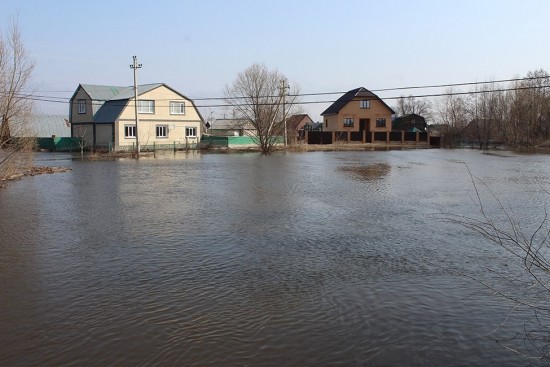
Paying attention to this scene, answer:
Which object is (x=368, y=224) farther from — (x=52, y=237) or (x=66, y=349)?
(x=66, y=349)

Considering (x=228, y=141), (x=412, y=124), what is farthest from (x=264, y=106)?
(x=412, y=124)

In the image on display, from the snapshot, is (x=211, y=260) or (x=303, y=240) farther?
(x=303, y=240)

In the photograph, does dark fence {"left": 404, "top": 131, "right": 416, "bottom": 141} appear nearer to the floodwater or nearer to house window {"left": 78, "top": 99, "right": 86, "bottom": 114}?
house window {"left": 78, "top": 99, "right": 86, "bottom": 114}

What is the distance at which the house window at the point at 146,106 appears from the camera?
49438 millimetres

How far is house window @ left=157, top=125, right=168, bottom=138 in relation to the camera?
51312mm

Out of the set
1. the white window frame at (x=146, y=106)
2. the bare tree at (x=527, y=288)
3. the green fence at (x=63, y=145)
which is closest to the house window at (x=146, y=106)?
the white window frame at (x=146, y=106)

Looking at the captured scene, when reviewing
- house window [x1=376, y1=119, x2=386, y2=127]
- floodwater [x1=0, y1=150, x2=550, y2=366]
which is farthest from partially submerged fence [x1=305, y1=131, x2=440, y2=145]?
floodwater [x1=0, y1=150, x2=550, y2=366]

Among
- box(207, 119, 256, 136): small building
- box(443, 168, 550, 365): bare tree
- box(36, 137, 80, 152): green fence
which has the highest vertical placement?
box(207, 119, 256, 136): small building

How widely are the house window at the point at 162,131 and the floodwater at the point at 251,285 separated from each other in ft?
119

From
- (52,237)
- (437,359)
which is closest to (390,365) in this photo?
(437,359)

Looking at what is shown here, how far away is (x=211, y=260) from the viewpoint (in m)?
8.90

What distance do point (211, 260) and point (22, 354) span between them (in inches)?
156

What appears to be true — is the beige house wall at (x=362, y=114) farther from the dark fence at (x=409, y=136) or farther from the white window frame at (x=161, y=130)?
the white window frame at (x=161, y=130)

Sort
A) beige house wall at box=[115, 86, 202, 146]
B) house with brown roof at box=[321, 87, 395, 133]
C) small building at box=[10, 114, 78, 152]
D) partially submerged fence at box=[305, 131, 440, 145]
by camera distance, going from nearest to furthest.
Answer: small building at box=[10, 114, 78, 152], beige house wall at box=[115, 86, 202, 146], partially submerged fence at box=[305, 131, 440, 145], house with brown roof at box=[321, 87, 395, 133]
